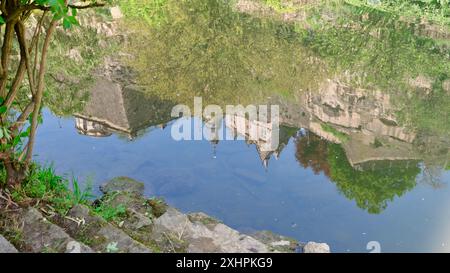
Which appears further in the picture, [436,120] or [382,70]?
[382,70]

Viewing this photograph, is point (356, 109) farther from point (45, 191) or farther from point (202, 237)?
point (45, 191)

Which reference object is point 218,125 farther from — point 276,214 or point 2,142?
point 2,142

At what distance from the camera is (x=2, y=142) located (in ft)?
11.1

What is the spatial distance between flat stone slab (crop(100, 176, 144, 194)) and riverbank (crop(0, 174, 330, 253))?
2.12 feet

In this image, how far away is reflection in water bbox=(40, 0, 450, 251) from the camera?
17.5 ft

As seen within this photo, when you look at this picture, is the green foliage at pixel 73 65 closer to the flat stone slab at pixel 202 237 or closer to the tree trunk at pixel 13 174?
the tree trunk at pixel 13 174

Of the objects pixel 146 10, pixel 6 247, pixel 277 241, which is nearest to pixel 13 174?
pixel 6 247

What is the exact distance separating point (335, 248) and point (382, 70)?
4.98m

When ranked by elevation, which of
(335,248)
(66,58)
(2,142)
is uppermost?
(2,142)

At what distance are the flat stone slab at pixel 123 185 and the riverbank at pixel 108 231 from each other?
0.65m

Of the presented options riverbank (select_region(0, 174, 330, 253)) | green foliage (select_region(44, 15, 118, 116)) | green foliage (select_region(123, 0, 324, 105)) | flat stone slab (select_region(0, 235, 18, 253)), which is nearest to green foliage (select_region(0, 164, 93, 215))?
riverbank (select_region(0, 174, 330, 253))

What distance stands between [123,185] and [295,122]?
278 cm

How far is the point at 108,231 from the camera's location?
3102mm
